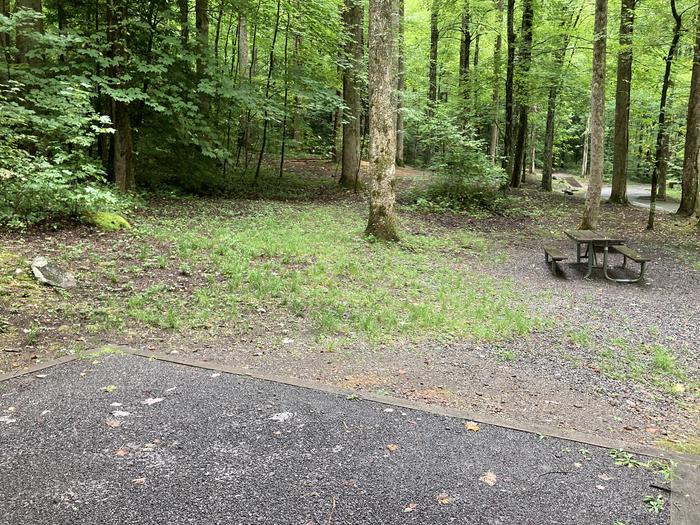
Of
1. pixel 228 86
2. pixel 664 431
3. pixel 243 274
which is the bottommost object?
pixel 664 431

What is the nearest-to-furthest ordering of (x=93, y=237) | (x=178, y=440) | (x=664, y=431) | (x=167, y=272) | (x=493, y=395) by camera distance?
(x=178, y=440) → (x=664, y=431) → (x=493, y=395) → (x=167, y=272) → (x=93, y=237)

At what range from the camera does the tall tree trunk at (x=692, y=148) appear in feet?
42.7

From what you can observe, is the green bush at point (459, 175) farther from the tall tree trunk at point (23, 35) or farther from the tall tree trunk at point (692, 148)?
the tall tree trunk at point (23, 35)

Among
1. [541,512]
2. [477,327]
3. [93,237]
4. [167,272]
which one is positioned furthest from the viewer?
[93,237]

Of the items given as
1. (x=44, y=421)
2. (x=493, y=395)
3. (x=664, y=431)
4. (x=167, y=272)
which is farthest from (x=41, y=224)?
(x=664, y=431)

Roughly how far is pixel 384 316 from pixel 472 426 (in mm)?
2445

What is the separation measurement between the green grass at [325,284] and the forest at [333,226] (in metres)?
0.04

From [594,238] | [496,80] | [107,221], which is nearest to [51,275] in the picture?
[107,221]

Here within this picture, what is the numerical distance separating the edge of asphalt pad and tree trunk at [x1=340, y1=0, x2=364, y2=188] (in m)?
11.4

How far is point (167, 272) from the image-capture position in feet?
21.8

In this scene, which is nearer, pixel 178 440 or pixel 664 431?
pixel 178 440

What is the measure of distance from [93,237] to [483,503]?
704 centimetres

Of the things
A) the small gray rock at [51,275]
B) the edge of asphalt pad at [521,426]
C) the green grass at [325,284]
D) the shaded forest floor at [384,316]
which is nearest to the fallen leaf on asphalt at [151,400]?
the edge of asphalt pad at [521,426]

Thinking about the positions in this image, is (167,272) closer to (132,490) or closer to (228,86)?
(132,490)
